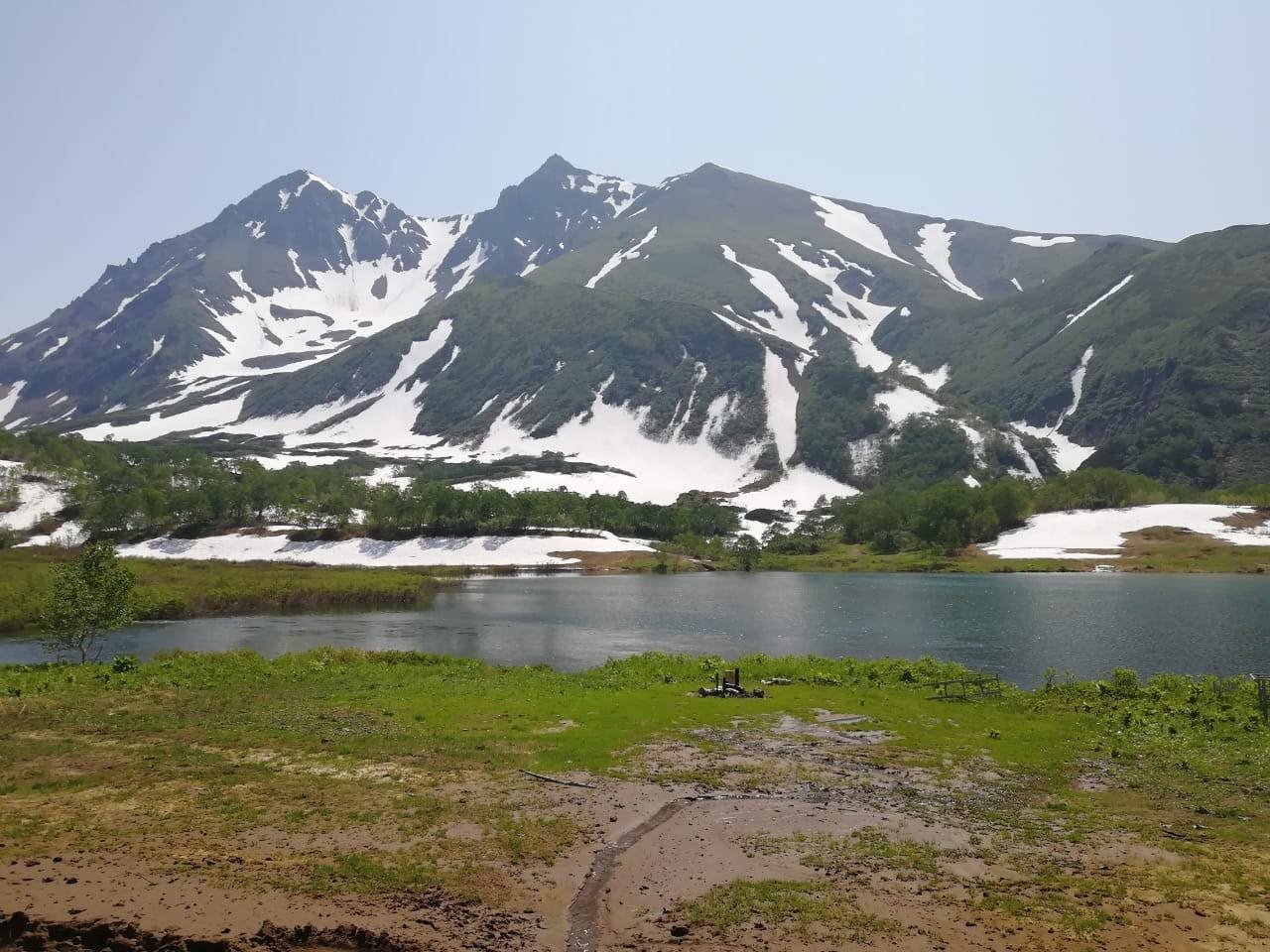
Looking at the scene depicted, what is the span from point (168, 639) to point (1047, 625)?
7233cm

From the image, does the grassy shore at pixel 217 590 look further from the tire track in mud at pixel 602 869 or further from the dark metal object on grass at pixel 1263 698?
the dark metal object on grass at pixel 1263 698

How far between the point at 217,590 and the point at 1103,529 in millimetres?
158627

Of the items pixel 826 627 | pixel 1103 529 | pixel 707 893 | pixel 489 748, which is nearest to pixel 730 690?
pixel 489 748

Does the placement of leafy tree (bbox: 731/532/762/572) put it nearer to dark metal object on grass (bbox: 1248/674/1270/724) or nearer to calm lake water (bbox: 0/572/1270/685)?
calm lake water (bbox: 0/572/1270/685)

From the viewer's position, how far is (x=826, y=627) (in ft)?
235

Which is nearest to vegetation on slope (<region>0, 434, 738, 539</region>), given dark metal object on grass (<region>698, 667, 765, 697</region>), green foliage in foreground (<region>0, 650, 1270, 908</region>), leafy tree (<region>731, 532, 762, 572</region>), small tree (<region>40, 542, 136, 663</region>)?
leafy tree (<region>731, 532, 762, 572</region>)

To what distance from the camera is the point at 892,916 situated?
1431 cm

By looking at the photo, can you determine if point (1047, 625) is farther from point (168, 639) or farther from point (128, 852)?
point (168, 639)

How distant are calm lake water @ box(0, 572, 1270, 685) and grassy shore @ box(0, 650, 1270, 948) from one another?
680 inches

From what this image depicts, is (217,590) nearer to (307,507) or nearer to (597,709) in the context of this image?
(597,709)

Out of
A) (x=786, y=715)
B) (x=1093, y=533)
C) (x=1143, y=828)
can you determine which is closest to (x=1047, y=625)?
(x=786, y=715)

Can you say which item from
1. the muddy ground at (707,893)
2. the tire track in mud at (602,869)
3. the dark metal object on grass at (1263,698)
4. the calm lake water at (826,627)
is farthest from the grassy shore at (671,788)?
the calm lake water at (826,627)

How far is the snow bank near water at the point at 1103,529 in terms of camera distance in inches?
5935

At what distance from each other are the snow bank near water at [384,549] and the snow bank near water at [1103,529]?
7619 centimetres
